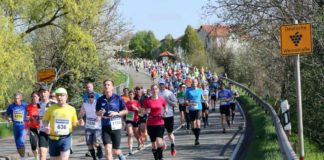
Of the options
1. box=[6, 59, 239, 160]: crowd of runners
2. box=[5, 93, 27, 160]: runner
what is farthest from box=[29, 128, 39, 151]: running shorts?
box=[5, 93, 27, 160]: runner

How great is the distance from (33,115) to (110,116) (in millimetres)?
3424

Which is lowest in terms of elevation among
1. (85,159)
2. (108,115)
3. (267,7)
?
(85,159)

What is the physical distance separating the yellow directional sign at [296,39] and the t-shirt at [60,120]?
155 inches

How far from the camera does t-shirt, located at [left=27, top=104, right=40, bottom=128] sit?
1437 centimetres

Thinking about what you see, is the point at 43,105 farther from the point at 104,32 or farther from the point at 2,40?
the point at 104,32

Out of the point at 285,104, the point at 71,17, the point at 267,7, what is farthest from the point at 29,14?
the point at 285,104

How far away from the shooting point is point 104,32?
125 feet

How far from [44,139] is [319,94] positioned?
6.44 meters

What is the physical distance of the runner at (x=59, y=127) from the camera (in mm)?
10422

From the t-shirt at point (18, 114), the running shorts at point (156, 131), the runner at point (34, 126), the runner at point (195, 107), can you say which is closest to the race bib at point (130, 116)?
the runner at point (195, 107)

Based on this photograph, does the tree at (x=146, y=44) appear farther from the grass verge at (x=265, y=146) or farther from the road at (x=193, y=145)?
the grass verge at (x=265, y=146)

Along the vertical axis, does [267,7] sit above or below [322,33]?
above

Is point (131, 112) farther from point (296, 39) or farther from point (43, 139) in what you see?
point (296, 39)

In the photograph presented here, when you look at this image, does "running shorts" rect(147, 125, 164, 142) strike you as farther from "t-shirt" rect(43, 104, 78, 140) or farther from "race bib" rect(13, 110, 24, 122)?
"race bib" rect(13, 110, 24, 122)
